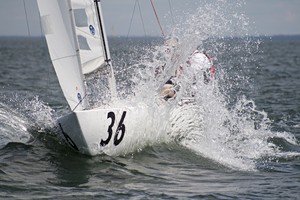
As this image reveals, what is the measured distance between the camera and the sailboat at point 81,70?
6.69 metres

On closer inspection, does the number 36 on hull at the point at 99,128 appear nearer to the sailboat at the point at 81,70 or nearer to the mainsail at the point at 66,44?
the sailboat at the point at 81,70

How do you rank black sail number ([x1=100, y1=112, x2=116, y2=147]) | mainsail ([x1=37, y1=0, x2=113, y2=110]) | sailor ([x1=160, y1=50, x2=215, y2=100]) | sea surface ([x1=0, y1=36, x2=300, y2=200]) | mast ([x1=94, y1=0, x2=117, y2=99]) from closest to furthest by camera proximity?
sea surface ([x1=0, y1=36, x2=300, y2=200]) → black sail number ([x1=100, y1=112, x2=116, y2=147]) → mainsail ([x1=37, y1=0, x2=113, y2=110]) → mast ([x1=94, y1=0, x2=117, y2=99]) → sailor ([x1=160, y1=50, x2=215, y2=100])

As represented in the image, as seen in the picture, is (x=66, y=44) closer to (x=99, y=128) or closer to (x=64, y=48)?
(x=64, y=48)

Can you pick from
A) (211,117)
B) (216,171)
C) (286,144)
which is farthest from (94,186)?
(286,144)

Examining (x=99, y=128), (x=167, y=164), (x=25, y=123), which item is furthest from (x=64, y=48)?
(x=167, y=164)

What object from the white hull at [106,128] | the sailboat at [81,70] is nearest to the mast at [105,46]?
the sailboat at [81,70]

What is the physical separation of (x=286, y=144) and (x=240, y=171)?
7.46ft

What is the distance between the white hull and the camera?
6.59 m

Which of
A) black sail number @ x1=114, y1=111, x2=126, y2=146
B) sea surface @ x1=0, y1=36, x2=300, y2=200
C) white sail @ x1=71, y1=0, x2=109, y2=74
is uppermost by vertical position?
white sail @ x1=71, y1=0, x2=109, y2=74

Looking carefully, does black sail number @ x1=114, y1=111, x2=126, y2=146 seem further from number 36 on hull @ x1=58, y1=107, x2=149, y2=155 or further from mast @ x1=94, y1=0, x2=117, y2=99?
mast @ x1=94, y1=0, x2=117, y2=99

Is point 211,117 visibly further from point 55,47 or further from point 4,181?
point 4,181

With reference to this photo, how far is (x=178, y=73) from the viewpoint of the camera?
26.4ft

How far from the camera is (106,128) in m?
6.75

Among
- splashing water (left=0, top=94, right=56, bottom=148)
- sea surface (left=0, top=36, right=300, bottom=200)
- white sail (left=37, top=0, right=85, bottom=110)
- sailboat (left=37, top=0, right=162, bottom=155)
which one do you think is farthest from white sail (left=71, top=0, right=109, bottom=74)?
splashing water (left=0, top=94, right=56, bottom=148)
